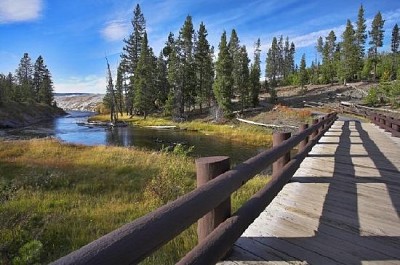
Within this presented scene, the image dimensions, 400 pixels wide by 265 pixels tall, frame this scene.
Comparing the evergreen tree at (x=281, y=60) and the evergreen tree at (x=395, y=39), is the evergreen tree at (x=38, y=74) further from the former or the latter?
the evergreen tree at (x=395, y=39)

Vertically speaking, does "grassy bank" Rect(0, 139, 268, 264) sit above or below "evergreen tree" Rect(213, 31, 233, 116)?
below

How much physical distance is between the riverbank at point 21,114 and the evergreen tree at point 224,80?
34.9 m

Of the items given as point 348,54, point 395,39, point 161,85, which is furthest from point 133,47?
point 395,39

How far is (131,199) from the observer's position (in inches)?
435

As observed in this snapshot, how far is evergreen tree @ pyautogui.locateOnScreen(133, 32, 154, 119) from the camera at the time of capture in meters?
62.1

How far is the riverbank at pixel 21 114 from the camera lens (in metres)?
53.8

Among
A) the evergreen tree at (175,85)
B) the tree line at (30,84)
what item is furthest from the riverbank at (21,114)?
the evergreen tree at (175,85)

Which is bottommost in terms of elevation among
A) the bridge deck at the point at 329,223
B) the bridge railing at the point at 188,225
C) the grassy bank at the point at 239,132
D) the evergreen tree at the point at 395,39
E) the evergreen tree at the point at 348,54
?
the grassy bank at the point at 239,132

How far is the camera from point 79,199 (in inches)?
432

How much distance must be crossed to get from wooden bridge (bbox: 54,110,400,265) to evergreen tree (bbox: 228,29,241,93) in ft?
184

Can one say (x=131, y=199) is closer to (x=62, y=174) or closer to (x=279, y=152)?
(x=62, y=174)

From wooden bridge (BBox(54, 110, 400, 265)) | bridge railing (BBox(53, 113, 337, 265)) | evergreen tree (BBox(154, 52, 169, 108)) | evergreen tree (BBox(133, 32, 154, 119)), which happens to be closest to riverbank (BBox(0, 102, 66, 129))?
evergreen tree (BBox(133, 32, 154, 119))

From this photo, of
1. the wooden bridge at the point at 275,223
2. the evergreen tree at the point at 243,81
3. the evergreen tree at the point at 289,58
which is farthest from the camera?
the evergreen tree at the point at 289,58

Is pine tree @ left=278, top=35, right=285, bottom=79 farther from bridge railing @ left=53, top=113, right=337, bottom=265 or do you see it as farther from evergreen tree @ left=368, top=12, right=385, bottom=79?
bridge railing @ left=53, top=113, right=337, bottom=265
